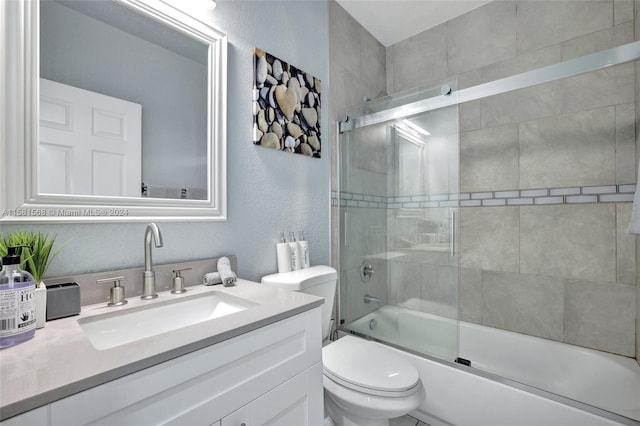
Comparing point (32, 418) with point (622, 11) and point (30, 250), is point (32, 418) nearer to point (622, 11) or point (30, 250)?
point (30, 250)

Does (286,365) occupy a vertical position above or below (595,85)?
below

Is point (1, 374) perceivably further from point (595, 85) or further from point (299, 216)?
point (595, 85)

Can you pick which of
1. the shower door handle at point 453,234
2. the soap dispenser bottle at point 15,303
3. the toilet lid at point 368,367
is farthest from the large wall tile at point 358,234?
the soap dispenser bottle at point 15,303

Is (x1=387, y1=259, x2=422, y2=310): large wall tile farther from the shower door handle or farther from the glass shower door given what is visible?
the shower door handle

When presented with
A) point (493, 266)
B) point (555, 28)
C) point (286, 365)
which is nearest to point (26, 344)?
point (286, 365)

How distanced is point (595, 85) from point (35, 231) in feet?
8.86

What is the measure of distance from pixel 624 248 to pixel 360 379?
1.64 m

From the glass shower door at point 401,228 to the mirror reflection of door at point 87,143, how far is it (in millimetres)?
1310

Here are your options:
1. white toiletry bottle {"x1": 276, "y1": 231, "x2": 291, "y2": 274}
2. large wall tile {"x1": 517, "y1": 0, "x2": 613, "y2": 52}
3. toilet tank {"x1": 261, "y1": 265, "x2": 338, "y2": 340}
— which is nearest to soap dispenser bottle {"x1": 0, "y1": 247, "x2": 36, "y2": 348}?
toilet tank {"x1": 261, "y1": 265, "x2": 338, "y2": 340}

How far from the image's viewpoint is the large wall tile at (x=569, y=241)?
1.68 metres

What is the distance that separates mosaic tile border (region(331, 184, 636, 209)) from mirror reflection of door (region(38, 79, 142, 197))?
4.04 ft

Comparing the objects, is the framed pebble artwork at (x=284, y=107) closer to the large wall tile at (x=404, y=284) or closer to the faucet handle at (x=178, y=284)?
the faucet handle at (x=178, y=284)

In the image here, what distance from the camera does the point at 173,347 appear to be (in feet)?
2.18

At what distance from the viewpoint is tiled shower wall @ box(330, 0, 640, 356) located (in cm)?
166
